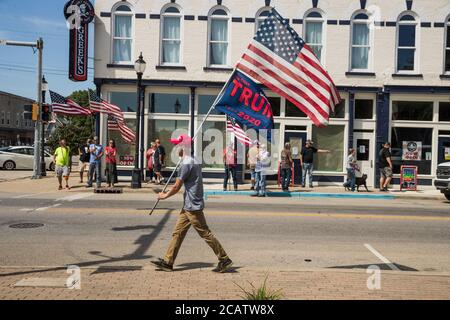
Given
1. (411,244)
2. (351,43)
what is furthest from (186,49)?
(411,244)

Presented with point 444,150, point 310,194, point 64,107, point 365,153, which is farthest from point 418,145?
point 64,107

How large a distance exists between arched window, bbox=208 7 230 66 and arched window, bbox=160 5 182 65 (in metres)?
1.32

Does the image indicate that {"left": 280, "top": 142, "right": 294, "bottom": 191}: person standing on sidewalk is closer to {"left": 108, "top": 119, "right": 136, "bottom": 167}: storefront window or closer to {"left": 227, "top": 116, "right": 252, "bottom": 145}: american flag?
{"left": 227, "top": 116, "right": 252, "bottom": 145}: american flag

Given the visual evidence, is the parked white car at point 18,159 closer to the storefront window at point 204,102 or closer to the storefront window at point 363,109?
the storefront window at point 204,102

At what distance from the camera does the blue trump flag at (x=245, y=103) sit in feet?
32.4

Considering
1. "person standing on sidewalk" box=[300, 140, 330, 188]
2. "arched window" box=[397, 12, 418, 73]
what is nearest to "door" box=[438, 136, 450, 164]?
"arched window" box=[397, 12, 418, 73]

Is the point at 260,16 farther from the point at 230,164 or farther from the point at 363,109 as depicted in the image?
the point at 230,164

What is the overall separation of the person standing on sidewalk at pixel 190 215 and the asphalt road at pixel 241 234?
42cm

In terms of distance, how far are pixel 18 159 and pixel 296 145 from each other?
1753 cm

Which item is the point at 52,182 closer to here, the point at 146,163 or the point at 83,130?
the point at 146,163

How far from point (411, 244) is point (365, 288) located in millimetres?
3702

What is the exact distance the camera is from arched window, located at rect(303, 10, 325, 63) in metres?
20.6

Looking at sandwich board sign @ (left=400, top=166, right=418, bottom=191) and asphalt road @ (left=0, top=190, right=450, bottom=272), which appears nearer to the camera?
asphalt road @ (left=0, top=190, right=450, bottom=272)

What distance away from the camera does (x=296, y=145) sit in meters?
20.8
